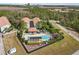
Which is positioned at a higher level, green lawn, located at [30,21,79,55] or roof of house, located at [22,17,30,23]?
roof of house, located at [22,17,30,23]

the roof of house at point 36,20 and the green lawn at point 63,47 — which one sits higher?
the roof of house at point 36,20

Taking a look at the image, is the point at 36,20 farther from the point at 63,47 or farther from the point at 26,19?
the point at 63,47

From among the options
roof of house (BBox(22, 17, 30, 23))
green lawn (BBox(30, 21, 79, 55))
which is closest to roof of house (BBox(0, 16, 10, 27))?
roof of house (BBox(22, 17, 30, 23))

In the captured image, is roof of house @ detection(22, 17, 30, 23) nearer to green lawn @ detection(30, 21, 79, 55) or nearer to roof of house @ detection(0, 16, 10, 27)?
roof of house @ detection(0, 16, 10, 27)

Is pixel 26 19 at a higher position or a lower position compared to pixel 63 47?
higher

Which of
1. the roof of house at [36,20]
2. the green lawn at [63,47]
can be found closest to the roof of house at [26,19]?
the roof of house at [36,20]

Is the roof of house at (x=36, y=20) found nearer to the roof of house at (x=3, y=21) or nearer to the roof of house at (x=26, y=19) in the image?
the roof of house at (x=26, y=19)

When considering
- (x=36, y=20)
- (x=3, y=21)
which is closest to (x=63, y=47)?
(x=36, y=20)

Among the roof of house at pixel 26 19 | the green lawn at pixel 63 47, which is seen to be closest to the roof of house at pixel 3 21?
the roof of house at pixel 26 19

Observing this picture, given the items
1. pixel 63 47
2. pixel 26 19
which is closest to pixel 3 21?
pixel 26 19

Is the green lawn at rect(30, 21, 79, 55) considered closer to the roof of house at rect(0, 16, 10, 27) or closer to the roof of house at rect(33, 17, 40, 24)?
the roof of house at rect(33, 17, 40, 24)

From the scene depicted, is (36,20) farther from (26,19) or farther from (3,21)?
(3,21)
